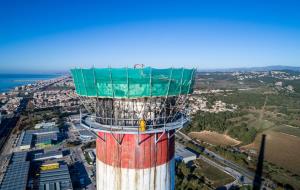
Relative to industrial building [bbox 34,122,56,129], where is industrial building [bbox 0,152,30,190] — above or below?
above

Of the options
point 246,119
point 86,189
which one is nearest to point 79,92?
point 86,189

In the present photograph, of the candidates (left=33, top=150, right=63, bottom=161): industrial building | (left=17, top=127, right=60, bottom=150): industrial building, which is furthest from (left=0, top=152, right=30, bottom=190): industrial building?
(left=17, top=127, right=60, bottom=150): industrial building

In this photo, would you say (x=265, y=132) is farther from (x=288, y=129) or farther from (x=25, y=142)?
(x=25, y=142)

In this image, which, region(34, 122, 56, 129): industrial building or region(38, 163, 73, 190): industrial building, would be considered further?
region(34, 122, 56, 129): industrial building

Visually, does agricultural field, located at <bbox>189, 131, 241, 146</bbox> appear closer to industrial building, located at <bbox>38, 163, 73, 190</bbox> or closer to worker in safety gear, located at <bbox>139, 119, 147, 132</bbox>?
industrial building, located at <bbox>38, 163, 73, 190</bbox>

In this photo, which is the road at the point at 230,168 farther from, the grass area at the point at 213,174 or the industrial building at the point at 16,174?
the industrial building at the point at 16,174

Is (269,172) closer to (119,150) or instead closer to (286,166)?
(286,166)

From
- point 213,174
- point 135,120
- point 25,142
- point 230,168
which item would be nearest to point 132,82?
point 135,120
